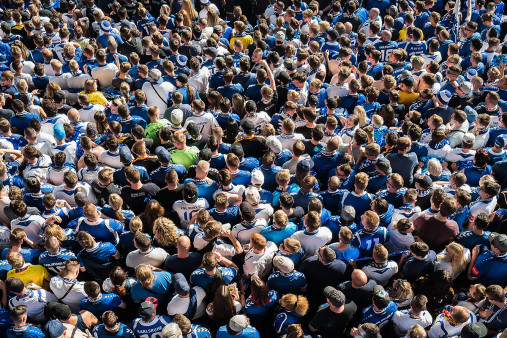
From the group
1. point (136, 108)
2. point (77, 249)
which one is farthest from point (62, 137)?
point (77, 249)

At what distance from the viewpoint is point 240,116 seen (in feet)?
33.3

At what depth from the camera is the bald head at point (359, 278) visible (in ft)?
20.7

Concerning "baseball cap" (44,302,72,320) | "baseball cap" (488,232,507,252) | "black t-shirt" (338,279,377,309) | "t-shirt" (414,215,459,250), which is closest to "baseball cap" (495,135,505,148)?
"t-shirt" (414,215,459,250)

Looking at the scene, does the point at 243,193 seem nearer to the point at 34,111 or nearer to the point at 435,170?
the point at 435,170

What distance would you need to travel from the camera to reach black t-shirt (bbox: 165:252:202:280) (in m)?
6.83

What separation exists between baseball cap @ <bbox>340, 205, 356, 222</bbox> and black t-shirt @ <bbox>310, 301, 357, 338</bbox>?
1278 mm

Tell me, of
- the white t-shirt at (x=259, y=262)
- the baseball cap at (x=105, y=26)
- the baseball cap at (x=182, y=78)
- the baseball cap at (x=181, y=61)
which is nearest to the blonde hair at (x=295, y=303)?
the white t-shirt at (x=259, y=262)

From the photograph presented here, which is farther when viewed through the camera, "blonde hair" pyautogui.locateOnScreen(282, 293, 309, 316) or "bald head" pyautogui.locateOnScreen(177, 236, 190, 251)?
"bald head" pyautogui.locateOnScreen(177, 236, 190, 251)

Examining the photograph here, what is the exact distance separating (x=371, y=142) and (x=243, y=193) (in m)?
2.36

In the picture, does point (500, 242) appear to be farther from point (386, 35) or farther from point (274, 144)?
point (386, 35)

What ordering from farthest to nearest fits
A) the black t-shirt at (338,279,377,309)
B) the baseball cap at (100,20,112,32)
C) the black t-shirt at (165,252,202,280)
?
the baseball cap at (100,20,112,32) < the black t-shirt at (165,252,202,280) < the black t-shirt at (338,279,377,309)

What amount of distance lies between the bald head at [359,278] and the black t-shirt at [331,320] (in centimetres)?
24

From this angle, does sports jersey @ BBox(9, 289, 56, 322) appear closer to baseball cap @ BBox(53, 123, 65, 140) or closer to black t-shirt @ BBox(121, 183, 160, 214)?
black t-shirt @ BBox(121, 183, 160, 214)

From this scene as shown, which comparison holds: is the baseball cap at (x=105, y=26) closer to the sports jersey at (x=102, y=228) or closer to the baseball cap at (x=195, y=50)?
the baseball cap at (x=195, y=50)
